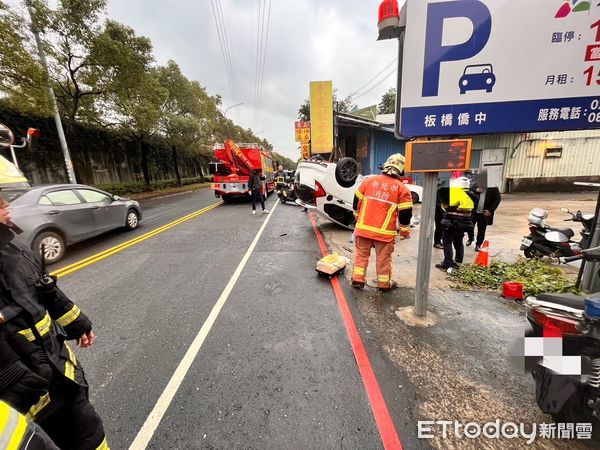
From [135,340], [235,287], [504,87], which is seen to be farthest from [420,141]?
[135,340]

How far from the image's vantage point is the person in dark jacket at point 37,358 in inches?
44.4

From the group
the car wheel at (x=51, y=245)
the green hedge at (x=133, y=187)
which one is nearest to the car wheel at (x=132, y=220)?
the car wheel at (x=51, y=245)

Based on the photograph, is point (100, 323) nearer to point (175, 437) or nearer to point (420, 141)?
point (175, 437)

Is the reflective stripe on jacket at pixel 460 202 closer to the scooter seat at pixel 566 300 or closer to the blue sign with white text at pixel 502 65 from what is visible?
the blue sign with white text at pixel 502 65

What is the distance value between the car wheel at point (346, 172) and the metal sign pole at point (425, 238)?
3807 mm

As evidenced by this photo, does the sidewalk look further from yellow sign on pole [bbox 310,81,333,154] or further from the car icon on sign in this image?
yellow sign on pole [bbox 310,81,333,154]

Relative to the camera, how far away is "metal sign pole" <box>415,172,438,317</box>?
9.39ft

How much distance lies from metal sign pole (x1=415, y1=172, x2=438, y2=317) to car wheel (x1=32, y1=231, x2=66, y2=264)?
665cm

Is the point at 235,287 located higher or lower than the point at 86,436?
lower

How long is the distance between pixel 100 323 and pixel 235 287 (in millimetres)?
1720

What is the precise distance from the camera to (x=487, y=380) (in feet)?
7.28

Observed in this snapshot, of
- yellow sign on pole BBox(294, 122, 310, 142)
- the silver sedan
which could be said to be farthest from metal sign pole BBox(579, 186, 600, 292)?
yellow sign on pole BBox(294, 122, 310, 142)

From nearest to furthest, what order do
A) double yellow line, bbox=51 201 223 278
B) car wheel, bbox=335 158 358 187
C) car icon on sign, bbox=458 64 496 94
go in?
car icon on sign, bbox=458 64 496 94, double yellow line, bbox=51 201 223 278, car wheel, bbox=335 158 358 187

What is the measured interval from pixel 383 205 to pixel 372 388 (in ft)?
7.49
